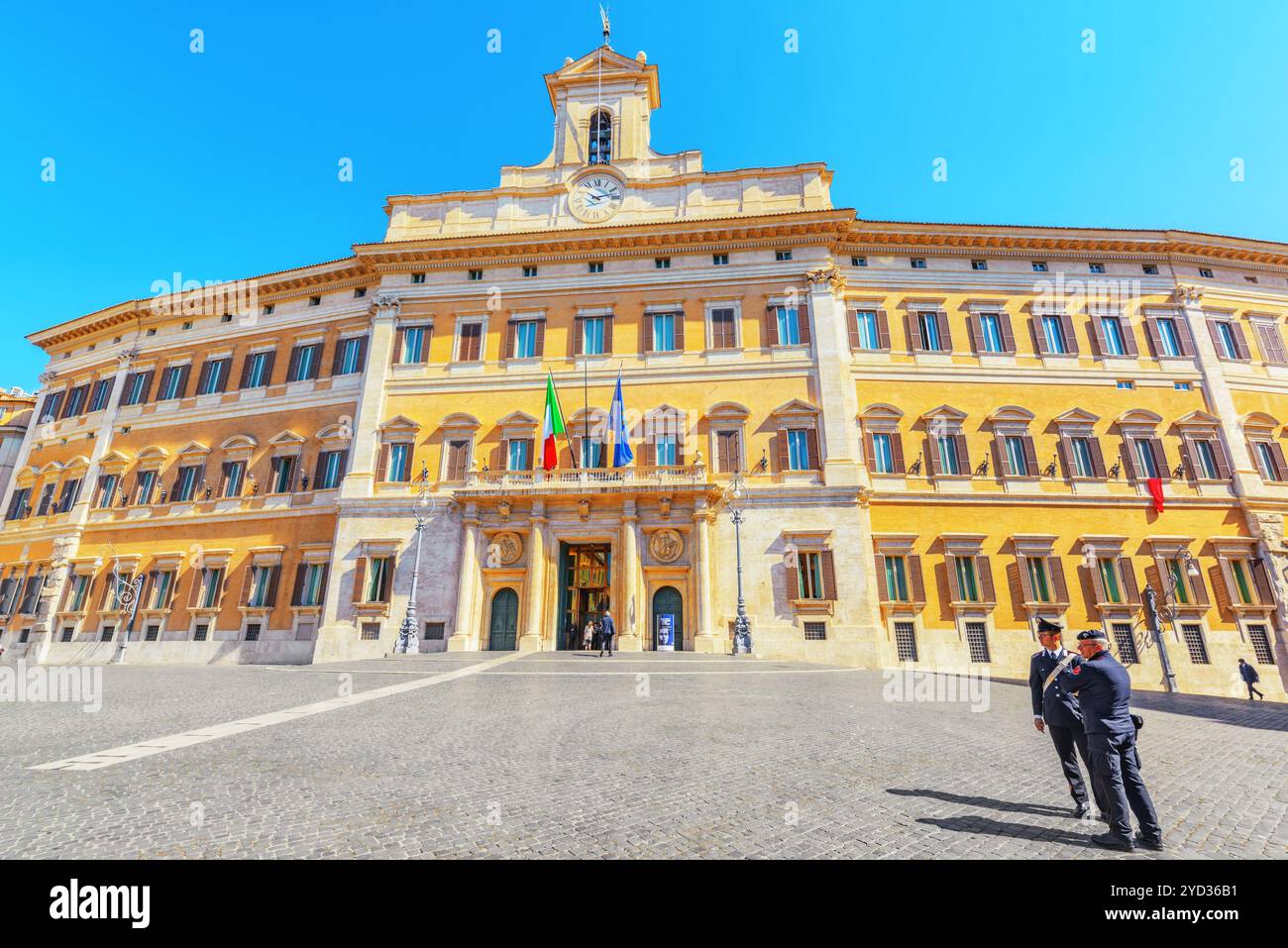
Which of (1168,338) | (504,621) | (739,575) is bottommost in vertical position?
(504,621)

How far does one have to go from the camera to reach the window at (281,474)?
23625 millimetres

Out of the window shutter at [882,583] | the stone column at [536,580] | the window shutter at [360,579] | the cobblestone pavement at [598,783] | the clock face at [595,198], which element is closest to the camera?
the cobblestone pavement at [598,783]

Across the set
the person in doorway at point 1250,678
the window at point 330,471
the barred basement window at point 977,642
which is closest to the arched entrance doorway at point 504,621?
the window at point 330,471

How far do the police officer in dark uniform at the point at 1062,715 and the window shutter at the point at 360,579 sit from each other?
20.9m

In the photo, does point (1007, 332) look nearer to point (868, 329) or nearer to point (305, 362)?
point (868, 329)

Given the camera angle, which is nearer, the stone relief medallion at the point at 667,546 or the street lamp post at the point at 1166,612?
the street lamp post at the point at 1166,612

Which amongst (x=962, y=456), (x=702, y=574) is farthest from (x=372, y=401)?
(x=962, y=456)

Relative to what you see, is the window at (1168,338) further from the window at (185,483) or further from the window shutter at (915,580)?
the window at (185,483)

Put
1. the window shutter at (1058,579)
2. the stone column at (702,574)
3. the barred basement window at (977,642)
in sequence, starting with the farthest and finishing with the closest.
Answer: the window shutter at (1058,579), the barred basement window at (977,642), the stone column at (702,574)

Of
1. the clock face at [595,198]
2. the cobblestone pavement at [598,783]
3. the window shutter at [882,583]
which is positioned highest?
the clock face at [595,198]

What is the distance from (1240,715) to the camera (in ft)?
36.4

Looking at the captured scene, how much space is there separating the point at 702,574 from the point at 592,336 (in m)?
11.0

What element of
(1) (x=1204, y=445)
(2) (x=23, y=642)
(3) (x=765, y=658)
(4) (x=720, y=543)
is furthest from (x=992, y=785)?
(2) (x=23, y=642)

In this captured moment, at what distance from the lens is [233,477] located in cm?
2438
